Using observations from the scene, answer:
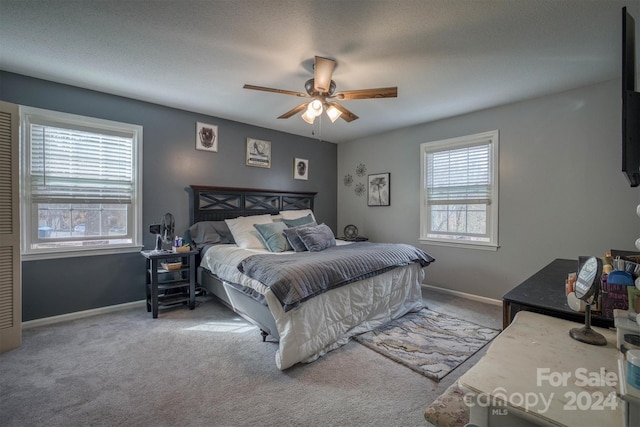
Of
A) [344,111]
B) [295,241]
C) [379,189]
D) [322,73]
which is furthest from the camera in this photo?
[379,189]

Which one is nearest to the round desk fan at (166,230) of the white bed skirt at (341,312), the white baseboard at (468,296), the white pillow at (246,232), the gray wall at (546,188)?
the white pillow at (246,232)

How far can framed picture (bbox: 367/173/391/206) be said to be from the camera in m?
4.62

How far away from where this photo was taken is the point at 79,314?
3.01 m

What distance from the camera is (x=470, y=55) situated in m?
2.30

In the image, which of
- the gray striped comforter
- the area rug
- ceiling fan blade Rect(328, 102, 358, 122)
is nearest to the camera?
the gray striped comforter

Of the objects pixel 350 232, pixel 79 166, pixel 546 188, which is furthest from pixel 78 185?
pixel 546 188

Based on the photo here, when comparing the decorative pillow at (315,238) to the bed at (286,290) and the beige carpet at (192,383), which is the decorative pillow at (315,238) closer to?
the bed at (286,290)

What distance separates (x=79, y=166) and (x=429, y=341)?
403 centimetres

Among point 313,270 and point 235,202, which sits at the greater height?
point 235,202

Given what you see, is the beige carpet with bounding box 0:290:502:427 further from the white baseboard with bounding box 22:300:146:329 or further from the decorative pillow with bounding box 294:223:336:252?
the decorative pillow with bounding box 294:223:336:252

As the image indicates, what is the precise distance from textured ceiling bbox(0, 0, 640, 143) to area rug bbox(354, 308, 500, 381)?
247cm

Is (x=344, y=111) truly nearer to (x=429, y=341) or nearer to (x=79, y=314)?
(x=429, y=341)

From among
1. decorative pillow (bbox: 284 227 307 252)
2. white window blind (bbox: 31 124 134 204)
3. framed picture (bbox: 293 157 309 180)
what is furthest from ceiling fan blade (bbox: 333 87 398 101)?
white window blind (bbox: 31 124 134 204)

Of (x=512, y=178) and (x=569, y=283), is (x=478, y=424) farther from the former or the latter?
(x=512, y=178)
